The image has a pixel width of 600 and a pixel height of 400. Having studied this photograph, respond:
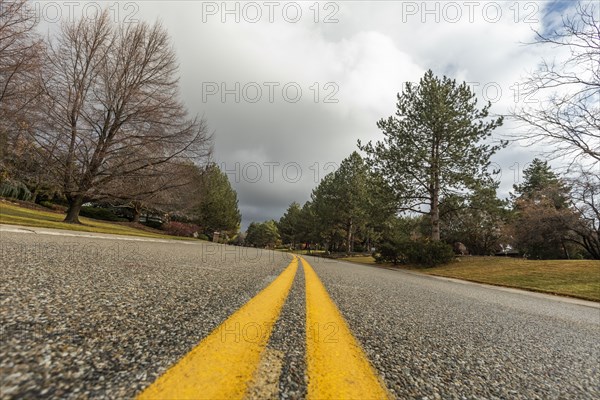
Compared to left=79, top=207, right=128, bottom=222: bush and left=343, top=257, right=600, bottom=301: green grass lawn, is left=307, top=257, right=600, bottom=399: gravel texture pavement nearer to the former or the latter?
left=343, top=257, right=600, bottom=301: green grass lawn

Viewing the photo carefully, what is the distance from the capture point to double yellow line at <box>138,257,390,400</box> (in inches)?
27.4

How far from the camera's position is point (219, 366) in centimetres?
83

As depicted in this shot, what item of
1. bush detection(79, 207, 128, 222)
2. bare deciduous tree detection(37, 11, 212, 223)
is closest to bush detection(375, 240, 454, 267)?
bare deciduous tree detection(37, 11, 212, 223)

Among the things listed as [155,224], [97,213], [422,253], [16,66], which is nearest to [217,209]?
[155,224]

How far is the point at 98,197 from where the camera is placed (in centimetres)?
1206

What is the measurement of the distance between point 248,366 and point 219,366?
9 centimetres

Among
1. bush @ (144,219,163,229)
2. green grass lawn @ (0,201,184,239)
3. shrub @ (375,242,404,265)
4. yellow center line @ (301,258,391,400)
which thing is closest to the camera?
→ yellow center line @ (301,258,391,400)

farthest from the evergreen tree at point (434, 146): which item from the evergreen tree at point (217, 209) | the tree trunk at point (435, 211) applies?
the evergreen tree at point (217, 209)

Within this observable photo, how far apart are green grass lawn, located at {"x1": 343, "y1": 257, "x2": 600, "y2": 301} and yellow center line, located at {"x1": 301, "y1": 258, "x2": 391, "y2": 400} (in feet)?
35.5

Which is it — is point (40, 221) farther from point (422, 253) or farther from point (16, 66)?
point (422, 253)

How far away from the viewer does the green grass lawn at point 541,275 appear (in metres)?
9.37

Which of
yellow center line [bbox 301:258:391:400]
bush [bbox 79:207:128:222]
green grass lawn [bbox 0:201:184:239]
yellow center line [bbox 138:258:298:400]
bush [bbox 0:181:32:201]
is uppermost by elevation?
bush [bbox 0:181:32:201]

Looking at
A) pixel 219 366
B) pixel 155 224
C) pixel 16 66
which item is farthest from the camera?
pixel 155 224

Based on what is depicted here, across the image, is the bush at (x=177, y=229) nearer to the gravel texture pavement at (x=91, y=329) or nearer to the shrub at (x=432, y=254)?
the shrub at (x=432, y=254)
